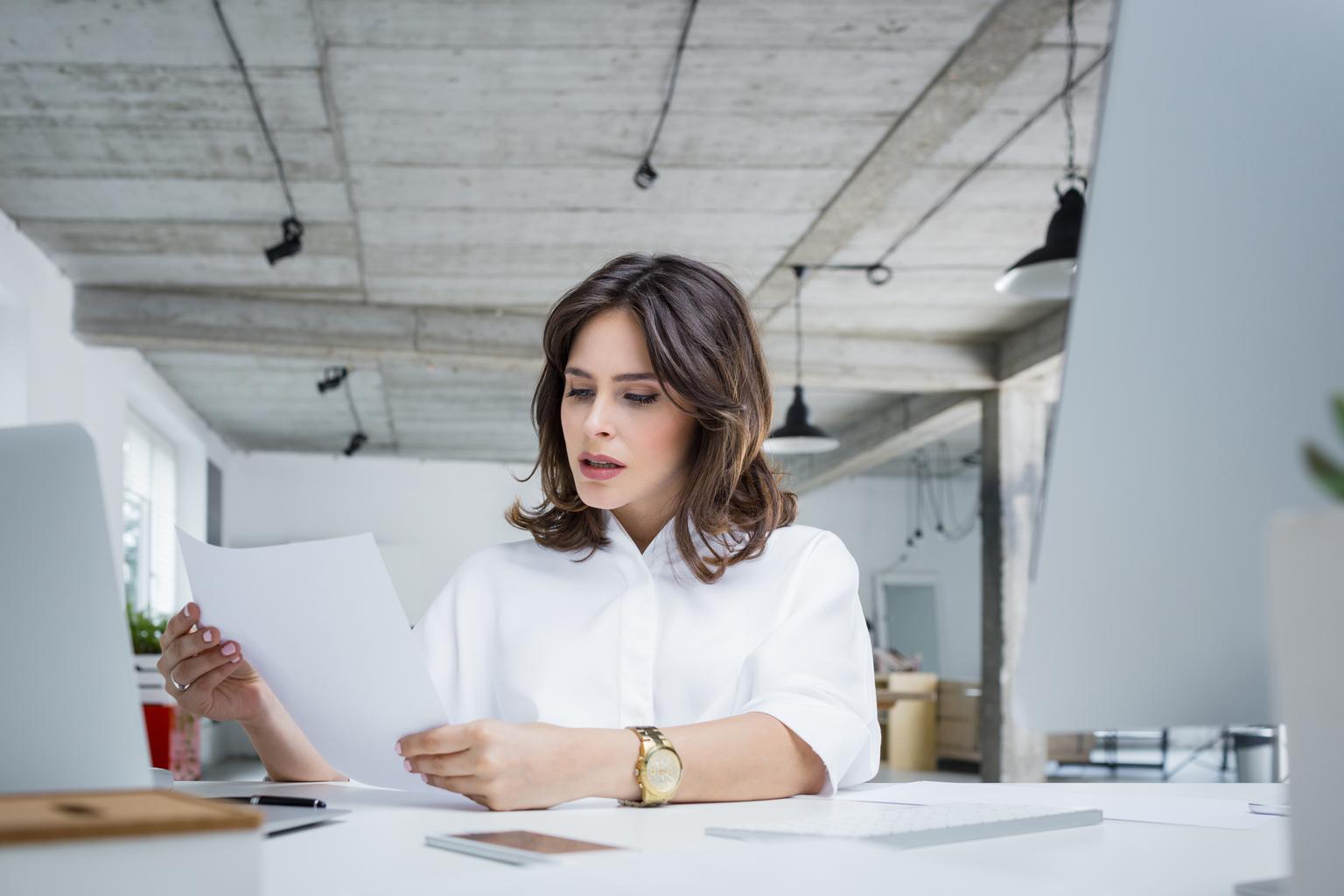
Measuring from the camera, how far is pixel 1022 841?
2.89ft

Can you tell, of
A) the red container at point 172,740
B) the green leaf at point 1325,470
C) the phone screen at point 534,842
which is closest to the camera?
the green leaf at point 1325,470

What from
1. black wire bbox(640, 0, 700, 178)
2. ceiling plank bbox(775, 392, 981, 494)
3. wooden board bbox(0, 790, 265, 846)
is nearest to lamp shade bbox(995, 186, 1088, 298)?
black wire bbox(640, 0, 700, 178)

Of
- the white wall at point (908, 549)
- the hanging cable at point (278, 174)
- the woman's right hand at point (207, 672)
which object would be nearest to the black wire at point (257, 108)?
the hanging cable at point (278, 174)

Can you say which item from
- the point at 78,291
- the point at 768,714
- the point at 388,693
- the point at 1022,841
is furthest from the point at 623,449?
the point at 78,291

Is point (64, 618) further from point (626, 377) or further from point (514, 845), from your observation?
point (626, 377)

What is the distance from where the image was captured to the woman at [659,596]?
1.31 m

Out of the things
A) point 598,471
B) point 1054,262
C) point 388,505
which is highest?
point 1054,262

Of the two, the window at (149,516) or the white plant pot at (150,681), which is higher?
the window at (149,516)

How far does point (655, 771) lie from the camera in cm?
116

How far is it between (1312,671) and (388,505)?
13.6 meters

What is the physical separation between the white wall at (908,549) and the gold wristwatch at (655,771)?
1415 centimetres

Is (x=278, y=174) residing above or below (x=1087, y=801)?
above

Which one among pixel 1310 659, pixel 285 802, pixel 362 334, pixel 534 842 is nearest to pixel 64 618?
pixel 534 842

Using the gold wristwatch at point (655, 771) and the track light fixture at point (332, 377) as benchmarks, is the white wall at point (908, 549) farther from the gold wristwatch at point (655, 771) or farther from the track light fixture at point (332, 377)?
the gold wristwatch at point (655, 771)
